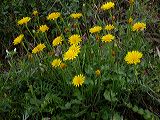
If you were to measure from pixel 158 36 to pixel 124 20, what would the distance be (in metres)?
0.35

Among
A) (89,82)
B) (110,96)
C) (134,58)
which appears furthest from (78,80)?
(134,58)

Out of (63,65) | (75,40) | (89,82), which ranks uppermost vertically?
(75,40)

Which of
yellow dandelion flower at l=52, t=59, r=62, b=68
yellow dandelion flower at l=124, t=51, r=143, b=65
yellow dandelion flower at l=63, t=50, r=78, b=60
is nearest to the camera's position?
yellow dandelion flower at l=124, t=51, r=143, b=65

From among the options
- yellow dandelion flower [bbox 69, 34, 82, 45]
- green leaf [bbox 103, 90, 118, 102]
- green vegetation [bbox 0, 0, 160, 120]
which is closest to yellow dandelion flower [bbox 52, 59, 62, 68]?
green vegetation [bbox 0, 0, 160, 120]

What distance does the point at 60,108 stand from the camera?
2.50 meters

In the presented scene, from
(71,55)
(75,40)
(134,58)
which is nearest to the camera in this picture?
(134,58)

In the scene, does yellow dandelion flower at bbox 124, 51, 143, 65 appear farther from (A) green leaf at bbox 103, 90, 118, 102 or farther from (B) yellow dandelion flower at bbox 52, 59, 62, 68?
(B) yellow dandelion flower at bbox 52, 59, 62, 68

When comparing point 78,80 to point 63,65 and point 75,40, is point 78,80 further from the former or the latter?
point 75,40

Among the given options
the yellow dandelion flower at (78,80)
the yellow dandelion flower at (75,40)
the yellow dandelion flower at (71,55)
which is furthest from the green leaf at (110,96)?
the yellow dandelion flower at (75,40)

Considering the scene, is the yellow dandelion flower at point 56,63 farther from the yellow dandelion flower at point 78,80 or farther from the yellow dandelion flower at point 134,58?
the yellow dandelion flower at point 134,58

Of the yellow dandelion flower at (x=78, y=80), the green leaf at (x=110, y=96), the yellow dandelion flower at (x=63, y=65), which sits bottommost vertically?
the green leaf at (x=110, y=96)

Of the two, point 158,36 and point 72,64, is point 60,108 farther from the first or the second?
point 158,36

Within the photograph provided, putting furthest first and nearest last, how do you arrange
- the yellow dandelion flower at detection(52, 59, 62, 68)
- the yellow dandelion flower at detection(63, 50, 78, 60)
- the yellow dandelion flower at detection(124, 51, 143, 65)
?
the yellow dandelion flower at detection(52, 59, 62, 68)
the yellow dandelion flower at detection(63, 50, 78, 60)
the yellow dandelion flower at detection(124, 51, 143, 65)

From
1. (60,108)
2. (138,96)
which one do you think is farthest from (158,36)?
(60,108)
